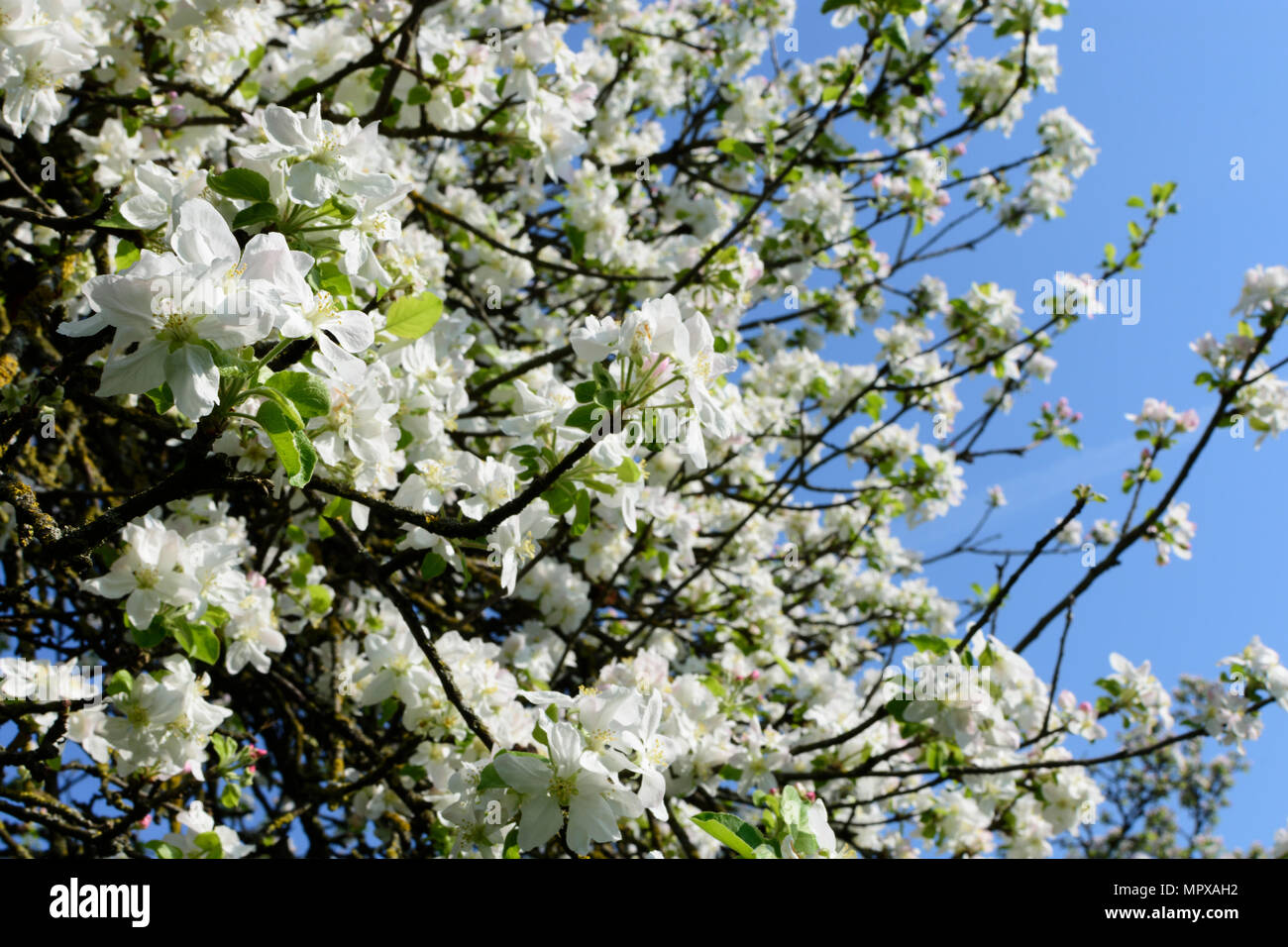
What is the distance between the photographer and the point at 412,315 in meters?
1.70

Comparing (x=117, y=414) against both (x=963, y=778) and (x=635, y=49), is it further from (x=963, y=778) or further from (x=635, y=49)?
(x=635, y=49)

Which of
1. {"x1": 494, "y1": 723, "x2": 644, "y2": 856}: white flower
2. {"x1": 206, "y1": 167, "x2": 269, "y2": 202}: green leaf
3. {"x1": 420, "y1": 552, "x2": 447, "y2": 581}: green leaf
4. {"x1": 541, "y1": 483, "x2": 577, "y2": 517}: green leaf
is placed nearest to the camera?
{"x1": 206, "y1": 167, "x2": 269, "y2": 202}: green leaf

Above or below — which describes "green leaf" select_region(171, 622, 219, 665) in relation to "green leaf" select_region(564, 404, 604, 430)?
below

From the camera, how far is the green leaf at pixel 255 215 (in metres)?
1.25

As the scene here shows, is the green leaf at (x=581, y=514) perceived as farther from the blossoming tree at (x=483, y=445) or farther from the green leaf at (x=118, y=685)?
the green leaf at (x=118, y=685)

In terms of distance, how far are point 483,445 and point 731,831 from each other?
2.00 metres

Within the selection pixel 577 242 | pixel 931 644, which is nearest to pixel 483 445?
pixel 577 242

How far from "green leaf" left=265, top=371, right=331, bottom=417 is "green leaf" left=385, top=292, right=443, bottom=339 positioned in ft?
1.71

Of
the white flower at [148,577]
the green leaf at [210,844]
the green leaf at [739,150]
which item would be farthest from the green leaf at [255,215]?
the green leaf at [739,150]

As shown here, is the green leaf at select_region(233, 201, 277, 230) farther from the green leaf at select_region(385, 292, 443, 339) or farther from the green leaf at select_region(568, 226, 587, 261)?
the green leaf at select_region(568, 226, 587, 261)

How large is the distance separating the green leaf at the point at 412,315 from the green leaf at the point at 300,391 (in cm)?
52

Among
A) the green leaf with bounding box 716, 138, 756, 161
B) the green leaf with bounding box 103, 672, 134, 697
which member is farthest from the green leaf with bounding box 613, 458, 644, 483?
the green leaf with bounding box 716, 138, 756, 161

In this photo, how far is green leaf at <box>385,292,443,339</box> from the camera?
169 centimetres

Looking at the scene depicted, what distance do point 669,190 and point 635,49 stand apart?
2.40 ft
